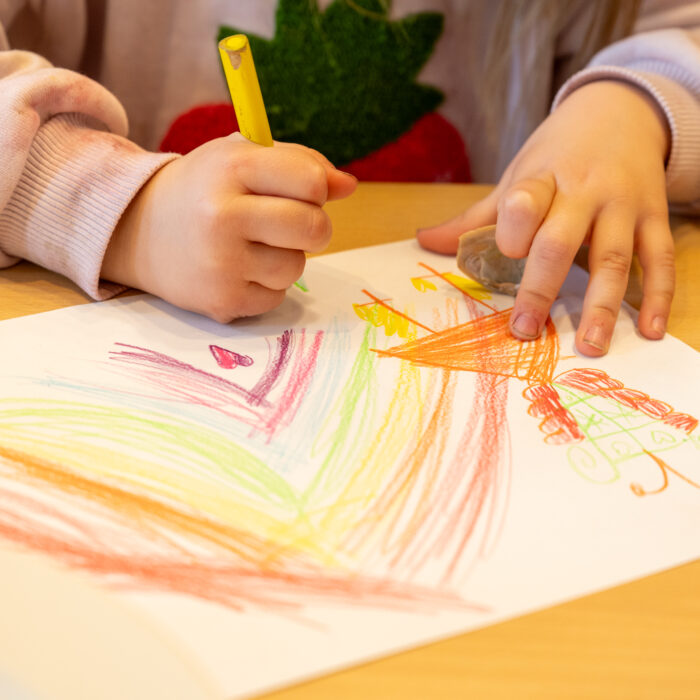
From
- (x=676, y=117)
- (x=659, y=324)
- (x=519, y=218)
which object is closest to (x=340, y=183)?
(x=519, y=218)

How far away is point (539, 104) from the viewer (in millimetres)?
811

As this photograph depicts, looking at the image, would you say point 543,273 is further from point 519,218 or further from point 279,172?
point 279,172

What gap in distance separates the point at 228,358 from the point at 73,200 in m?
0.17

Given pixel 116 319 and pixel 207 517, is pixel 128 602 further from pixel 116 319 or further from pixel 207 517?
pixel 116 319

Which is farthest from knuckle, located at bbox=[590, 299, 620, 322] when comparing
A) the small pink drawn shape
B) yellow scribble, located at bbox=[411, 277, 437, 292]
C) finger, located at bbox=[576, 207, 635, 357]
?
the small pink drawn shape

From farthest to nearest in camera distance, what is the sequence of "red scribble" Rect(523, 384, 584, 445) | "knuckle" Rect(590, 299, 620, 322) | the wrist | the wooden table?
the wrist
"knuckle" Rect(590, 299, 620, 322)
"red scribble" Rect(523, 384, 584, 445)
the wooden table

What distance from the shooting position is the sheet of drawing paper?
0.80 feet

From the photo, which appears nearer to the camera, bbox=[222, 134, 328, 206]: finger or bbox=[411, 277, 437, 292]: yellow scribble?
bbox=[222, 134, 328, 206]: finger

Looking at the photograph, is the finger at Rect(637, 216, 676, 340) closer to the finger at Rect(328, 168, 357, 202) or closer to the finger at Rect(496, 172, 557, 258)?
the finger at Rect(496, 172, 557, 258)

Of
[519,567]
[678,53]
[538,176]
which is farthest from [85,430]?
[678,53]

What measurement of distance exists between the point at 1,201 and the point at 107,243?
3.5 inches

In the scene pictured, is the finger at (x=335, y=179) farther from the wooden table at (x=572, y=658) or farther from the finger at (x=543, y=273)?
the wooden table at (x=572, y=658)

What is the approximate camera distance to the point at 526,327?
43 centimetres

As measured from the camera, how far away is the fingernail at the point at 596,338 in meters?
0.42
